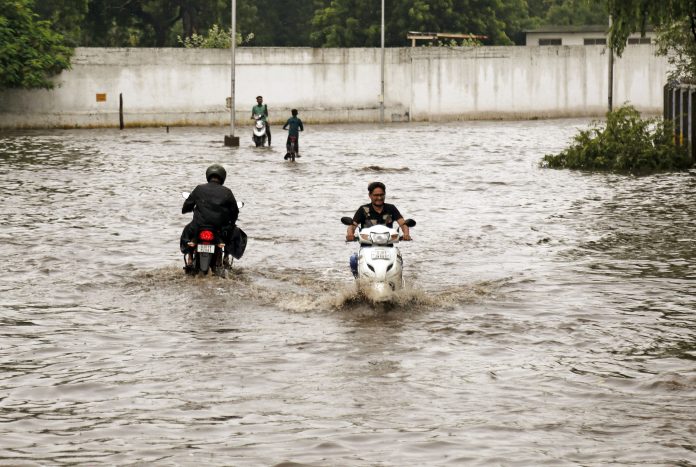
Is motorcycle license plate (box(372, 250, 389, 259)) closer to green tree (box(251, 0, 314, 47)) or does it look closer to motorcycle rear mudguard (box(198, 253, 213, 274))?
motorcycle rear mudguard (box(198, 253, 213, 274))

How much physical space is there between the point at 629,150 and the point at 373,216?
19.3m

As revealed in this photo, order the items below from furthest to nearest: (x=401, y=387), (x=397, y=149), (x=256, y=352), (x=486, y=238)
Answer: (x=397, y=149) → (x=486, y=238) → (x=256, y=352) → (x=401, y=387)

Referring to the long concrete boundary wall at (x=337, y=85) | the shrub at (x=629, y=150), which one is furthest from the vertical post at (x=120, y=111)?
the shrub at (x=629, y=150)

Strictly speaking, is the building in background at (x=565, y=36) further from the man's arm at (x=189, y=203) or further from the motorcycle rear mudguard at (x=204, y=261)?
the motorcycle rear mudguard at (x=204, y=261)

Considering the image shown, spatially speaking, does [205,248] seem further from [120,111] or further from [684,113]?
[120,111]

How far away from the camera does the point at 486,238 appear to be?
2084 cm

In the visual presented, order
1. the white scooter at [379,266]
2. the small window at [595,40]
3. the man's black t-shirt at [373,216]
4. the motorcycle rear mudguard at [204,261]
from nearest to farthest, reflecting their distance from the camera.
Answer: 1. the white scooter at [379,266]
2. the man's black t-shirt at [373,216]
3. the motorcycle rear mudguard at [204,261]
4. the small window at [595,40]

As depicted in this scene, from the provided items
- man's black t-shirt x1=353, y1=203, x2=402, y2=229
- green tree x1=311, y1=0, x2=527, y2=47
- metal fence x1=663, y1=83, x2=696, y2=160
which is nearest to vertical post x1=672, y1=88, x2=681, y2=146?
metal fence x1=663, y1=83, x2=696, y2=160

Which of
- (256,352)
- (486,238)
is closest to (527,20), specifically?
(486,238)

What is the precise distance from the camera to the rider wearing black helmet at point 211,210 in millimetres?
15922

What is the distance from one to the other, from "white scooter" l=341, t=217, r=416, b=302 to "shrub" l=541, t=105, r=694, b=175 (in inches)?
769

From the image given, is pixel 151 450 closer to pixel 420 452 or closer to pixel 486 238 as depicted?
pixel 420 452

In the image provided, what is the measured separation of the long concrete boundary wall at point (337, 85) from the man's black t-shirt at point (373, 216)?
43.4 meters

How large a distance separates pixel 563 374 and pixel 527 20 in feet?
286
